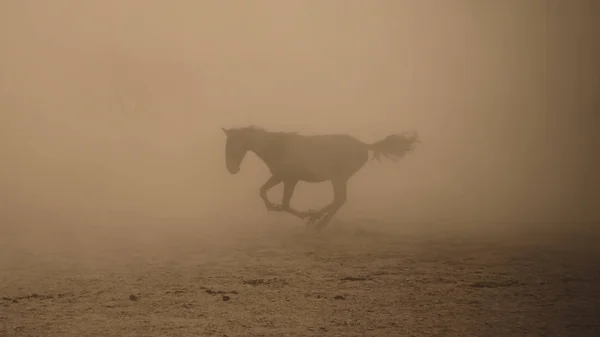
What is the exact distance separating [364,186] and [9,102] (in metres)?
10.7

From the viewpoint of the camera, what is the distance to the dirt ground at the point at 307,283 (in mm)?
2947

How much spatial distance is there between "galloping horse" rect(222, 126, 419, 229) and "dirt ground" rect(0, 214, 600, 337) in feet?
1.37

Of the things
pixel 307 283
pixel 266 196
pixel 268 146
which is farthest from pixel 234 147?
pixel 307 283

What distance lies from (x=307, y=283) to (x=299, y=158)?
2203 mm

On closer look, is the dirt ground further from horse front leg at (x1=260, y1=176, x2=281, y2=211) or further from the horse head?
the horse head

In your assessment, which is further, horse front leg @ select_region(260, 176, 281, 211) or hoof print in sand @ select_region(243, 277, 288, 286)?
horse front leg @ select_region(260, 176, 281, 211)

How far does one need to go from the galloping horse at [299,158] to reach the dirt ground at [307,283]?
0.42 meters

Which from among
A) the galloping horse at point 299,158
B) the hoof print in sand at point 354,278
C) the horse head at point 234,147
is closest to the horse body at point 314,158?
the galloping horse at point 299,158

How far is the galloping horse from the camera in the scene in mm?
5602

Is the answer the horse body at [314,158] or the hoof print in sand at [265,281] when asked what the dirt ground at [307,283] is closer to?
the hoof print in sand at [265,281]

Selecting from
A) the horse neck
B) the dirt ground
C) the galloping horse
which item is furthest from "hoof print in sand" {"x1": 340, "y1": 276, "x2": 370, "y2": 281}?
the horse neck

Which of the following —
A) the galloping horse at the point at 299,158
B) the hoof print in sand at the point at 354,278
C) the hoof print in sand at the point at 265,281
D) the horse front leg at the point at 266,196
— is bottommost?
the hoof print in sand at the point at 265,281

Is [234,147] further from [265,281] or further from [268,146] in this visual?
[265,281]

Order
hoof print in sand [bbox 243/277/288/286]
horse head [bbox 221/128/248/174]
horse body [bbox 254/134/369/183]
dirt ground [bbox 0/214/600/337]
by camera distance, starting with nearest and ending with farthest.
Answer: dirt ground [bbox 0/214/600/337], hoof print in sand [bbox 243/277/288/286], horse head [bbox 221/128/248/174], horse body [bbox 254/134/369/183]
